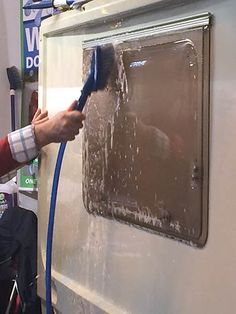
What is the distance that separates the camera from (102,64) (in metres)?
1.02

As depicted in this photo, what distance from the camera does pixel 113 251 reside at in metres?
1.04

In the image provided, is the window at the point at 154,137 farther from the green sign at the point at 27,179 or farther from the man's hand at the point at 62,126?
the green sign at the point at 27,179

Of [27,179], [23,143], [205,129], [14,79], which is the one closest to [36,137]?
[23,143]

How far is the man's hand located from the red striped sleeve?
88mm

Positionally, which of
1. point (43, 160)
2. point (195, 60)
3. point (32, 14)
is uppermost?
point (32, 14)

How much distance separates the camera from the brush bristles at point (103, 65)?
3.30 ft

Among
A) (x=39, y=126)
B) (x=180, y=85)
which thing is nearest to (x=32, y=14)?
(x=39, y=126)

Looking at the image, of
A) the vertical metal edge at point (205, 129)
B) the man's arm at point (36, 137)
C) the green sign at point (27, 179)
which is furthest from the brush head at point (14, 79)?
the vertical metal edge at point (205, 129)

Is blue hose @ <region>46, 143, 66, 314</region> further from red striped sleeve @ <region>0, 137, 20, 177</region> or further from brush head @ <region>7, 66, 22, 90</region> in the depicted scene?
brush head @ <region>7, 66, 22, 90</region>

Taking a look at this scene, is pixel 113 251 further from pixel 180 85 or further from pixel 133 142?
pixel 180 85

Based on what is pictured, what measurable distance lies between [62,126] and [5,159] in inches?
7.5

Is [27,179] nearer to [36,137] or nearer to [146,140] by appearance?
[36,137]

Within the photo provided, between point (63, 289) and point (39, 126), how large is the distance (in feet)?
1.42

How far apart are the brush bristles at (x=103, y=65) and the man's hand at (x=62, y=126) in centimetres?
8
